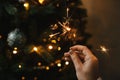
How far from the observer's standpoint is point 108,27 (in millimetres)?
2729

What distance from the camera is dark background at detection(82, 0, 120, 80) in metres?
2.71

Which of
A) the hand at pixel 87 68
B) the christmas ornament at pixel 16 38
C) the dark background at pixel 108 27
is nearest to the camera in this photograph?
the hand at pixel 87 68

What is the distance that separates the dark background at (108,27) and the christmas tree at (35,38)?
24.4 inches

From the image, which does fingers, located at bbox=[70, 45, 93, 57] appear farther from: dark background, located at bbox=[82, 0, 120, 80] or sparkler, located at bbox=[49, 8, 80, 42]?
dark background, located at bbox=[82, 0, 120, 80]

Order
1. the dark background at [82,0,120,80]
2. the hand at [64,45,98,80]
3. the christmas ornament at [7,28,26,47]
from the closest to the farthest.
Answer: the hand at [64,45,98,80]
the christmas ornament at [7,28,26,47]
the dark background at [82,0,120,80]

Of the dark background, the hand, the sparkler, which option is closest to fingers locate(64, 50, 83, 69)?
the hand

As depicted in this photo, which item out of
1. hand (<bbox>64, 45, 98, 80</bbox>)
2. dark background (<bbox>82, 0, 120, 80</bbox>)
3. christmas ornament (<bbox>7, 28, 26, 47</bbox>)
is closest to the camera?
hand (<bbox>64, 45, 98, 80</bbox>)

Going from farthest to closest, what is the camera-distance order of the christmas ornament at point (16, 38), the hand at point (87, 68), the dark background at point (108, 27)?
1. the dark background at point (108, 27)
2. the christmas ornament at point (16, 38)
3. the hand at point (87, 68)

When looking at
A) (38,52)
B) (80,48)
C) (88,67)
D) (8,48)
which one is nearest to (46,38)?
(38,52)

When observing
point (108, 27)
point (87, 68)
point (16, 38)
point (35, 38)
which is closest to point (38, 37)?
point (35, 38)

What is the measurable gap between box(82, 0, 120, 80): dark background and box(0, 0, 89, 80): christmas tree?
2.03 ft

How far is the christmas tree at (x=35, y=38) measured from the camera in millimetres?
1907

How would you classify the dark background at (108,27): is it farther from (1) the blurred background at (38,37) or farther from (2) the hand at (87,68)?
(2) the hand at (87,68)

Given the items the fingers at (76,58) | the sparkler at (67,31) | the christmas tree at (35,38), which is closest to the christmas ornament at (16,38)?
the christmas tree at (35,38)
